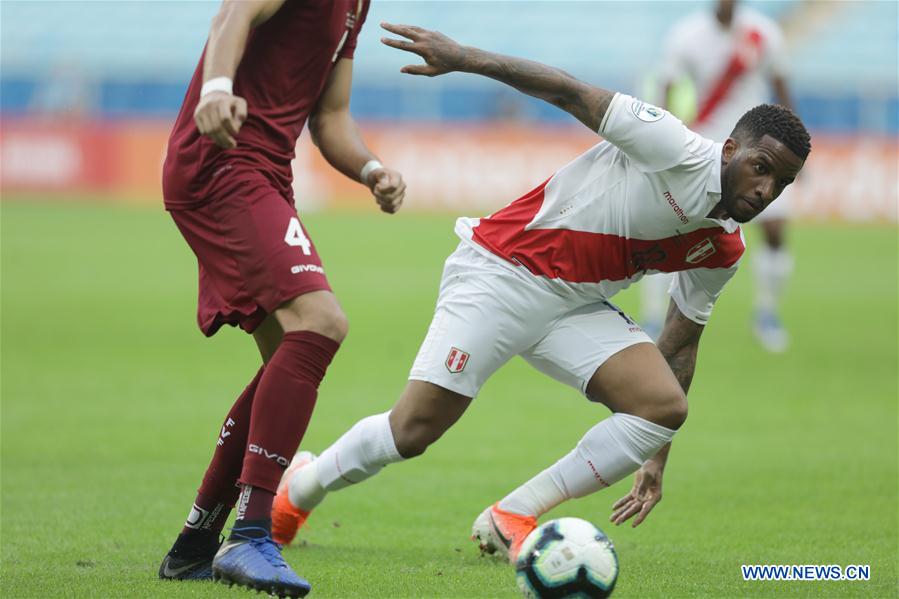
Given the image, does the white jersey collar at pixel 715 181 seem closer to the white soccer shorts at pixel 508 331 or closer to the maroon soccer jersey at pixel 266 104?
the white soccer shorts at pixel 508 331

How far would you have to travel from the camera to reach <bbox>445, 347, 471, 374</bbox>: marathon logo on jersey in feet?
16.5

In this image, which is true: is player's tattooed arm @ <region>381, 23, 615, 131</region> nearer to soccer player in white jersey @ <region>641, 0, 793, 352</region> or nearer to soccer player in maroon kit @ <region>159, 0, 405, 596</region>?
soccer player in maroon kit @ <region>159, 0, 405, 596</region>

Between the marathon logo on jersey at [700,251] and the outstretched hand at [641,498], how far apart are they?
0.83 metres

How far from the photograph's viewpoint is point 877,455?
7762 millimetres

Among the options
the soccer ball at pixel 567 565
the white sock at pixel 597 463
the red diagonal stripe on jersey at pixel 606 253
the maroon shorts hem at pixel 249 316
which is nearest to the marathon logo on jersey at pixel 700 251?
the red diagonal stripe on jersey at pixel 606 253

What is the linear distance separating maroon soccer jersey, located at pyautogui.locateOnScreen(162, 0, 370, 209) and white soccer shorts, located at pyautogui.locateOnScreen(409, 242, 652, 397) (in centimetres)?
84

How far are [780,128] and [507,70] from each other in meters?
0.99

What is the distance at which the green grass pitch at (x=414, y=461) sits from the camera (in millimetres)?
4996

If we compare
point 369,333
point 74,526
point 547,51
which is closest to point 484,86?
point 547,51

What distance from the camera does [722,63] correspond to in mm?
11945

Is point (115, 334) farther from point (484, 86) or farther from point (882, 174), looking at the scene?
point (484, 86)

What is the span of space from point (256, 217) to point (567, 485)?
5.39ft

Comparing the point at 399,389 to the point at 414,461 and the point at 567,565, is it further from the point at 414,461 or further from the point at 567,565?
the point at 567,565

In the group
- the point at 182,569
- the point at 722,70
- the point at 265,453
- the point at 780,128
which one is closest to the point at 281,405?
the point at 265,453
